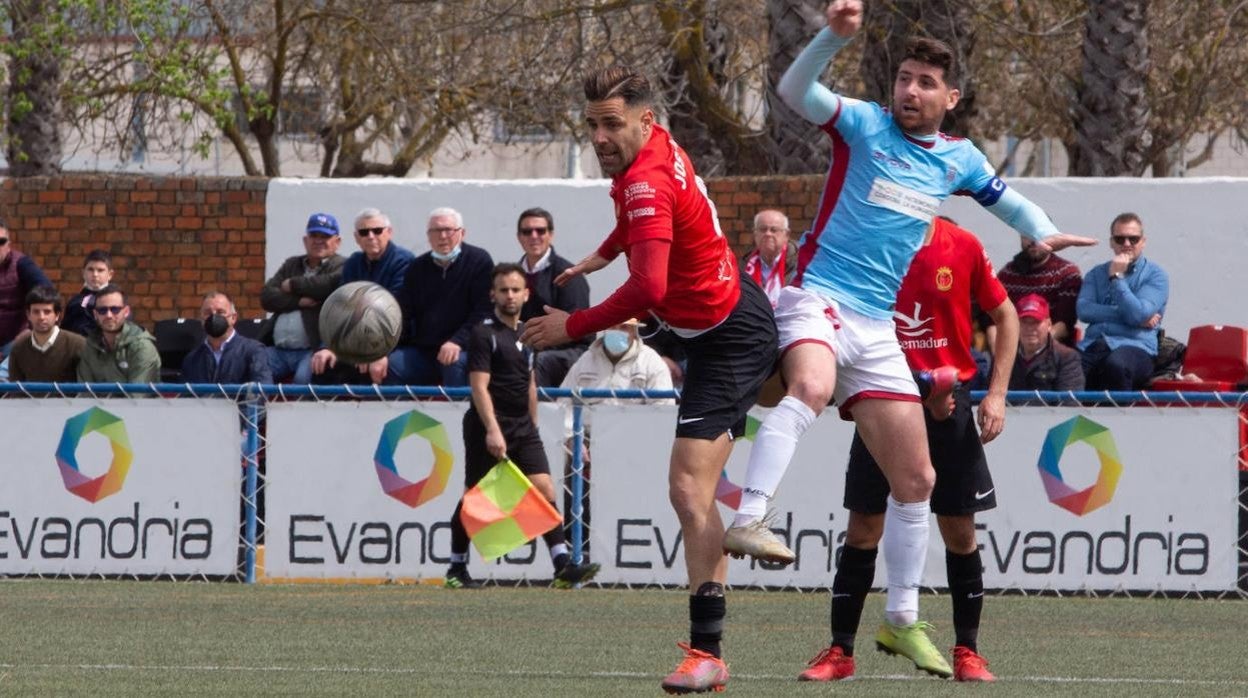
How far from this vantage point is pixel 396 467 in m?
13.0

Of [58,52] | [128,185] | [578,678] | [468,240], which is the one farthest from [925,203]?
[58,52]

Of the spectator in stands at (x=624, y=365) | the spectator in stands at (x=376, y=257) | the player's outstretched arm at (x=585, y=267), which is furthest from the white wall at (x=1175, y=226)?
the player's outstretched arm at (x=585, y=267)

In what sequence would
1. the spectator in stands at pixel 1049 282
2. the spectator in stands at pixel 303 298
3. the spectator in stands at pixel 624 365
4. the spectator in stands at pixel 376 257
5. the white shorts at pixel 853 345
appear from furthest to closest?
the spectator in stands at pixel 303 298 → the spectator in stands at pixel 376 257 → the spectator in stands at pixel 1049 282 → the spectator in stands at pixel 624 365 → the white shorts at pixel 853 345

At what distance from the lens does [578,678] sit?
25.3 ft

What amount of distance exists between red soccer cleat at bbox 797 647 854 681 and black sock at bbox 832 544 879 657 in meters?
0.04

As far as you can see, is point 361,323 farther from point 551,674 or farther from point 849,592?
point 849,592

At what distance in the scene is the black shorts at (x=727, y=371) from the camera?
7.30 metres

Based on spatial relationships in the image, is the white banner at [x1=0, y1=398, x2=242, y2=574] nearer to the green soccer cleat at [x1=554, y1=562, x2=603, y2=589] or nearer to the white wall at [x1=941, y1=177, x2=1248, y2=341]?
the green soccer cleat at [x1=554, y1=562, x2=603, y2=589]

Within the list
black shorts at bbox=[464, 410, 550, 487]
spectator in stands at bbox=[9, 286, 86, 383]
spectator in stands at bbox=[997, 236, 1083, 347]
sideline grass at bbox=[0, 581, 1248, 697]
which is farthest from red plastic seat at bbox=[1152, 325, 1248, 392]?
spectator in stands at bbox=[9, 286, 86, 383]

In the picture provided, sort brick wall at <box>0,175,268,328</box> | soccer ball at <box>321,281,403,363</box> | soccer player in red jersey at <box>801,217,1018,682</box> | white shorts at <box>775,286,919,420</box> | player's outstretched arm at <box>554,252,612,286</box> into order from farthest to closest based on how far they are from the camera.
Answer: brick wall at <box>0,175,268,328</box>, soccer ball at <box>321,281,403,363</box>, soccer player in red jersey at <box>801,217,1018,682</box>, player's outstretched arm at <box>554,252,612,286</box>, white shorts at <box>775,286,919,420</box>

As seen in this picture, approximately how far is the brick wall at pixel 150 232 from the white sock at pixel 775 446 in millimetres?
10697

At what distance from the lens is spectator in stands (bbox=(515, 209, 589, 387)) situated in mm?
14075

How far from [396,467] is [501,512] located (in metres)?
0.87

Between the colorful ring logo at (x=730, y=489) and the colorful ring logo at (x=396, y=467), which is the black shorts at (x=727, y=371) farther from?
the colorful ring logo at (x=396, y=467)
